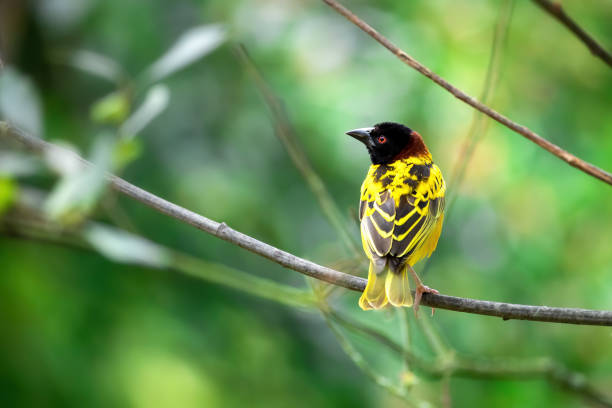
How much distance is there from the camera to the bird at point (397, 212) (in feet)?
9.36

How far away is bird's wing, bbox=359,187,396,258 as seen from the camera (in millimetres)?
3045

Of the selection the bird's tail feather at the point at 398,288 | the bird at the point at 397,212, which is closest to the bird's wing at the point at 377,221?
the bird at the point at 397,212

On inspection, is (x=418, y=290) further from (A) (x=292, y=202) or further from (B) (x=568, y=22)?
(A) (x=292, y=202)

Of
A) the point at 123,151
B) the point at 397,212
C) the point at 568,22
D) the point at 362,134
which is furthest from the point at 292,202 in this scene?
the point at 568,22

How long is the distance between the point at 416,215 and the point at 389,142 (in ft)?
3.01

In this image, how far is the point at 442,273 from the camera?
470cm

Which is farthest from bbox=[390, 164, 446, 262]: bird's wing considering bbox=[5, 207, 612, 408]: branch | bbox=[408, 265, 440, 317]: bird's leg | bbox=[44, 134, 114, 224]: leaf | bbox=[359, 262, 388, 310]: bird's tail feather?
bbox=[44, 134, 114, 224]: leaf

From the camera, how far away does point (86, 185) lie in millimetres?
1944

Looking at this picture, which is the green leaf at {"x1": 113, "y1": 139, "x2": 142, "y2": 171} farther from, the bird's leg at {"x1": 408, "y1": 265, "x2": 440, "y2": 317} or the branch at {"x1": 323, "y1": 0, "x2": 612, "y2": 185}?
the bird's leg at {"x1": 408, "y1": 265, "x2": 440, "y2": 317}

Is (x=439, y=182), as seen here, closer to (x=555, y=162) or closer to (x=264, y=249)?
(x=555, y=162)

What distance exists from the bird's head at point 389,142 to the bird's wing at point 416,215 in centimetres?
47

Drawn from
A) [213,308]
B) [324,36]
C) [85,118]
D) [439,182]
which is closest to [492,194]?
[439,182]

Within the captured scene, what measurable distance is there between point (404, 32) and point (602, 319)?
307 centimetres

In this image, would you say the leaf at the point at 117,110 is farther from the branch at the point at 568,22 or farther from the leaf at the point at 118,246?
the branch at the point at 568,22
